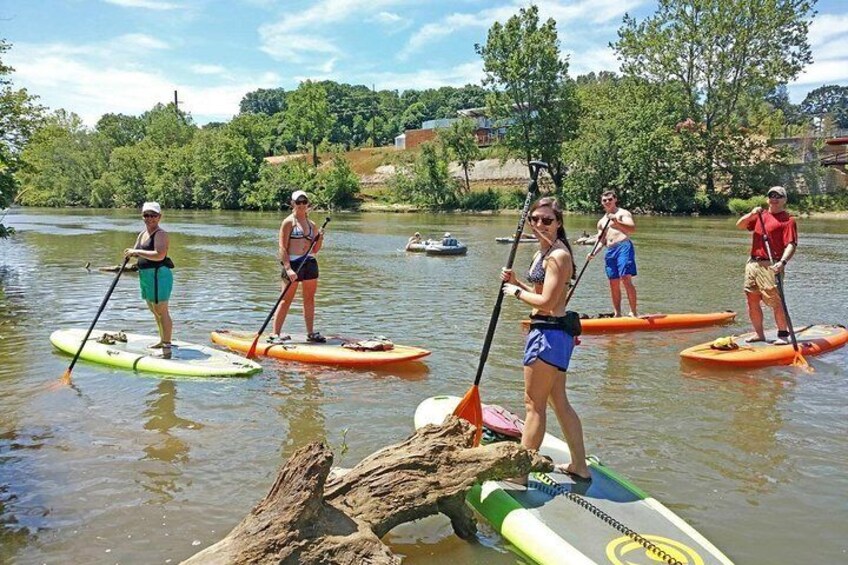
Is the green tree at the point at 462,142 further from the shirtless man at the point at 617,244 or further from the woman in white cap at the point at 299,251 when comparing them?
the woman in white cap at the point at 299,251

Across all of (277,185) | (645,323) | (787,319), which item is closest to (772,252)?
(787,319)

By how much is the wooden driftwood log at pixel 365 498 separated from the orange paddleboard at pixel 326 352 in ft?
13.1

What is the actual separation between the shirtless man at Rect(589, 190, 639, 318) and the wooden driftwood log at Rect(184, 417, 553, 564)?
6257 mm

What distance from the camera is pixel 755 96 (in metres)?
50.4

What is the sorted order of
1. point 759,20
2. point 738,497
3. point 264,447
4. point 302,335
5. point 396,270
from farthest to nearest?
point 759,20
point 396,270
point 302,335
point 264,447
point 738,497

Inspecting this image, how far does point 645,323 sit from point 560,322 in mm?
6987

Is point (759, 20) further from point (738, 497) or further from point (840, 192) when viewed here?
point (738, 497)

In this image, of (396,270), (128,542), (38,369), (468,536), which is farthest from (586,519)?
(396,270)

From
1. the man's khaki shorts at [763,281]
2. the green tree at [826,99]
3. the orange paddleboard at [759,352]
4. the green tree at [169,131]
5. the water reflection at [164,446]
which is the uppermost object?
the green tree at [826,99]

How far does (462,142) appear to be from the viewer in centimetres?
6456

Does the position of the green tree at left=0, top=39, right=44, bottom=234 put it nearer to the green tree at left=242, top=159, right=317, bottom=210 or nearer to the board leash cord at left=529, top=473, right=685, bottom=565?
the board leash cord at left=529, top=473, right=685, bottom=565

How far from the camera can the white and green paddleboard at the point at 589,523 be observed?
13.4 ft

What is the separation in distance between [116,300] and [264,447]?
996cm

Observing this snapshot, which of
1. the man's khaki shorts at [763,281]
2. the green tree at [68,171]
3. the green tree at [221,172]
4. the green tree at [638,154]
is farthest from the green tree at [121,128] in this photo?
the man's khaki shorts at [763,281]
